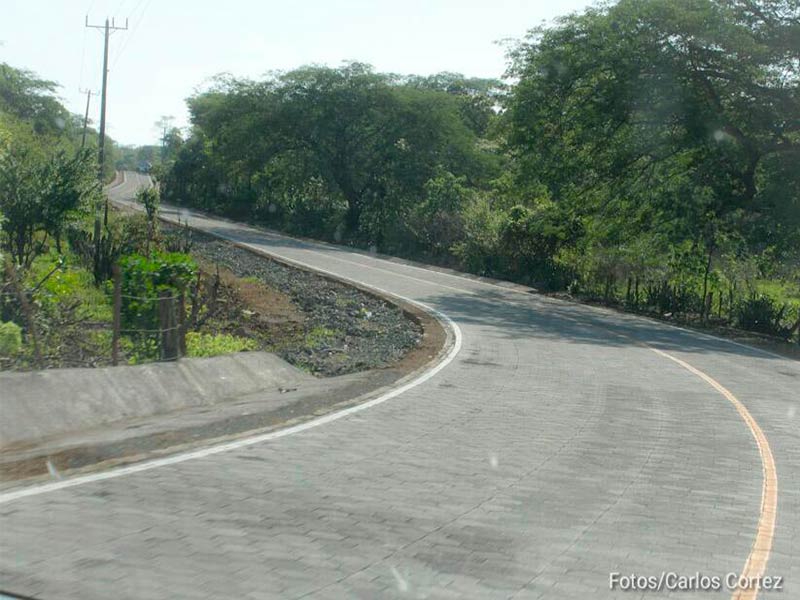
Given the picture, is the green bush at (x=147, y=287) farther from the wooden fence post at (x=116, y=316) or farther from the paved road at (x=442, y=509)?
the paved road at (x=442, y=509)

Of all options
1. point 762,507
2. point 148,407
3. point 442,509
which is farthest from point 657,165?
point 442,509

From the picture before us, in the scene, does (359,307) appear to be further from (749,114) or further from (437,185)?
(437,185)

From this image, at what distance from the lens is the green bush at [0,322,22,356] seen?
12.9 metres

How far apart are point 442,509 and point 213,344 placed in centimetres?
1005

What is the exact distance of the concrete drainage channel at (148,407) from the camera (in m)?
9.23

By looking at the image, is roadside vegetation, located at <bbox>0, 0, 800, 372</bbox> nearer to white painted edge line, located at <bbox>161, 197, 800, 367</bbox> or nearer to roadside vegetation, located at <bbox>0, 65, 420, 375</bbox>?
roadside vegetation, located at <bbox>0, 65, 420, 375</bbox>

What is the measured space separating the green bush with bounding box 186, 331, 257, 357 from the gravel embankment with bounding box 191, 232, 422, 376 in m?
0.70

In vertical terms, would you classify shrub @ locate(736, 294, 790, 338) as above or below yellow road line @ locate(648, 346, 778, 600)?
above

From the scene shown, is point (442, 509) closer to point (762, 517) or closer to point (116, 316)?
point (762, 517)

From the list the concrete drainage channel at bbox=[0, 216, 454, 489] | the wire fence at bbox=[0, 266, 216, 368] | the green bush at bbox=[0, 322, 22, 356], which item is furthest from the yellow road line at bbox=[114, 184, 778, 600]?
the green bush at bbox=[0, 322, 22, 356]

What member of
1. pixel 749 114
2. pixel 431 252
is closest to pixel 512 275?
pixel 431 252

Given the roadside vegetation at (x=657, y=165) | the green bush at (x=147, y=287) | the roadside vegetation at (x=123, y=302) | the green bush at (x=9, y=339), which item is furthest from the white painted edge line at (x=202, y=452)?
the roadside vegetation at (x=657, y=165)

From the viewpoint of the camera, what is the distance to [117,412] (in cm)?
1141

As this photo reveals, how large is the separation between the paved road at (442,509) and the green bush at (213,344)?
3.88 m
